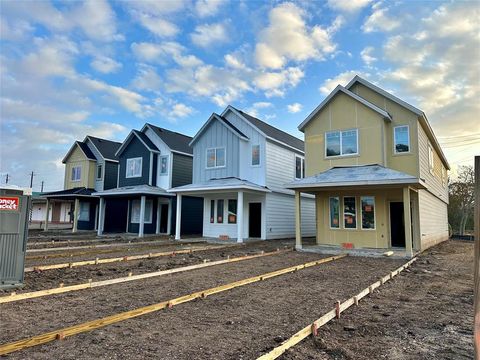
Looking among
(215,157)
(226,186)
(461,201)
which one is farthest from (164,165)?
(461,201)

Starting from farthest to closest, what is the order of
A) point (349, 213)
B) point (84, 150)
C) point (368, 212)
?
point (84, 150), point (349, 213), point (368, 212)

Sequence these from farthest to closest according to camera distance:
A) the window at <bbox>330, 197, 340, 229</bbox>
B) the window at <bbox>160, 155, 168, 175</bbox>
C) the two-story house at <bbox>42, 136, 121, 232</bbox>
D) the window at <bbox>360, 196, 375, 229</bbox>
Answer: the two-story house at <bbox>42, 136, 121, 232</bbox> → the window at <bbox>160, 155, 168, 175</bbox> → the window at <bbox>330, 197, 340, 229</bbox> → the window at <bbox>360, 196, 375, 229</bbox>

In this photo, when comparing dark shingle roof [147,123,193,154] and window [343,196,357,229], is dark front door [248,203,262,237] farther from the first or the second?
dark shingle roof [147,123,193,154]

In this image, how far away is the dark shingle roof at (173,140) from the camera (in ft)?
77.6

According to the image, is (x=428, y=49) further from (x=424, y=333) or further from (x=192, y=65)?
(x=424, y=333)

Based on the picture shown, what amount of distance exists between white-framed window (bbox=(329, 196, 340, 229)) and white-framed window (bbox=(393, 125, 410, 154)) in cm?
344

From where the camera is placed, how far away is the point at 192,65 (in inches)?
663

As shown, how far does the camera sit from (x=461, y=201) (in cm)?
3128

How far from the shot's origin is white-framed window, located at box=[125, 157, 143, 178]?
23.8m

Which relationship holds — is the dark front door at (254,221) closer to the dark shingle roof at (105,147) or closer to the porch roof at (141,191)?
the porch roof at (141,191)

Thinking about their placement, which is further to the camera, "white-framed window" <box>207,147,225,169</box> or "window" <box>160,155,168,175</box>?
"window" <box>160,155,168,175</box>

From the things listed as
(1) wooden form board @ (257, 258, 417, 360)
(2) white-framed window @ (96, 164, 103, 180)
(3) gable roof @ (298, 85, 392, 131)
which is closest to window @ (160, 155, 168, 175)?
(2) white-framed window @ (96, 164, 103, 180)

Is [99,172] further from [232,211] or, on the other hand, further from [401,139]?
[401,139]

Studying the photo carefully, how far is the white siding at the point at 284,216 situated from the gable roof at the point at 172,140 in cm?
826
